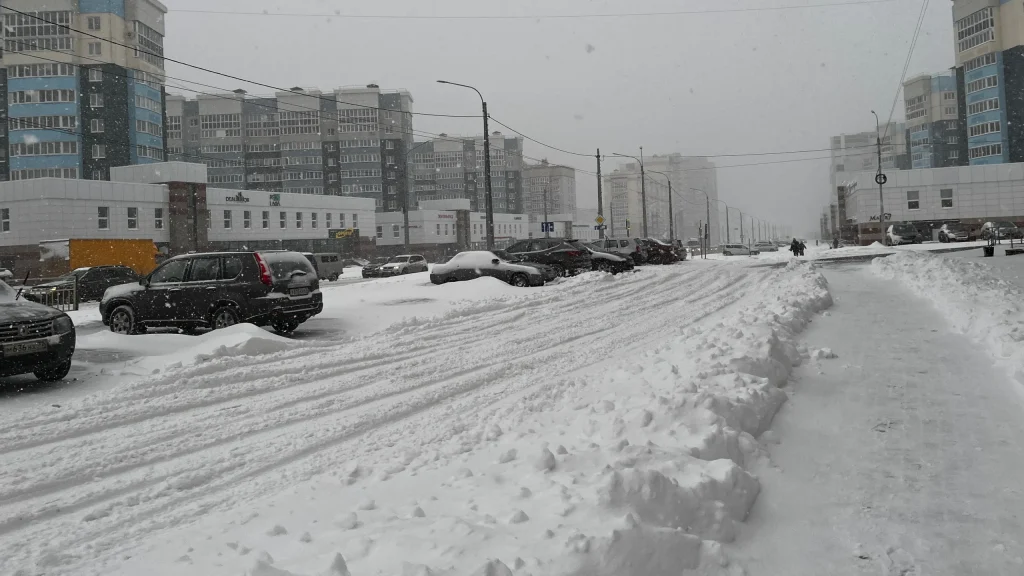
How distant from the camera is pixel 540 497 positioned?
3.94 m

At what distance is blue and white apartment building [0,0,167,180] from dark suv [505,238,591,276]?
57.2m

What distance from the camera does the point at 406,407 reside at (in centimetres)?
707

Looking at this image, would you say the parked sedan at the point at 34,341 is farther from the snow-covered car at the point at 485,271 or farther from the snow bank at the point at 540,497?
the snow-covered car at the point at 485,271

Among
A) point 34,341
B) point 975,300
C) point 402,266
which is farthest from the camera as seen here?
point 402,266

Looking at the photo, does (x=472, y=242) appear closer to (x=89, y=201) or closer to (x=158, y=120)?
(x=158, y=120)

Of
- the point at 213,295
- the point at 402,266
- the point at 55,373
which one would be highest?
the point at 402,266

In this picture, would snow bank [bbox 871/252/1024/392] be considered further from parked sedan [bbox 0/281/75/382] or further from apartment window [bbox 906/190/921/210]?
apartment window [bbox 906/190/921/210]

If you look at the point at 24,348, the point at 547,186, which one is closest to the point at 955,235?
the point at 24,348

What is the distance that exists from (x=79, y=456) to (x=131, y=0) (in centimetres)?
8301

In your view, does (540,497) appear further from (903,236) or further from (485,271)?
(903,236)

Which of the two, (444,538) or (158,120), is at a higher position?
(158,120)

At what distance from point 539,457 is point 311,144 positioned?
11187 centimetres

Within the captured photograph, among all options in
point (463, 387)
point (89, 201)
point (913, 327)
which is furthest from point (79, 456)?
point (89, 201)

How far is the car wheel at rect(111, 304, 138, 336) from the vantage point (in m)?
13.5
